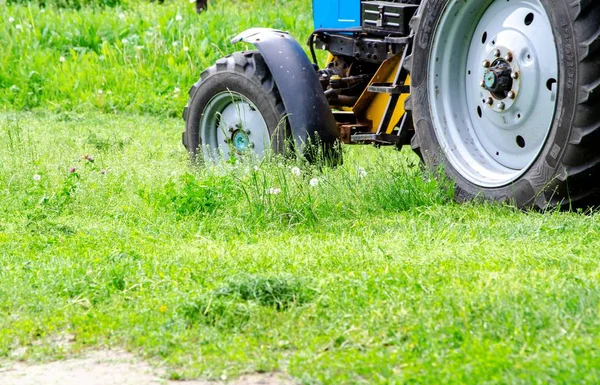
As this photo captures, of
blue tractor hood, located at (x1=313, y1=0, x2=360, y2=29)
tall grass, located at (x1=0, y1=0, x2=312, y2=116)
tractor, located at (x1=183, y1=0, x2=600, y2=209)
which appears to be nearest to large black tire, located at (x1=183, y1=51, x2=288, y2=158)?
A: tractor, located at (x1=183, y1=0, x2=600, y2=209)

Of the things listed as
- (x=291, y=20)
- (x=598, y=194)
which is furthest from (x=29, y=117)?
(x=598, y=194)

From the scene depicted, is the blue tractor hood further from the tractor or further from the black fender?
the black fender

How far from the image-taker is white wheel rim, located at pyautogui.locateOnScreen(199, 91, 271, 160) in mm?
6488

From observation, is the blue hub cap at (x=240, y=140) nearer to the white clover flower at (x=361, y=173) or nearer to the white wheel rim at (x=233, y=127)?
the white wheel rim at (x=233, y=127)

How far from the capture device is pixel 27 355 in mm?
3281

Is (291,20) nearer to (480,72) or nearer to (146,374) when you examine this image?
(480,72)

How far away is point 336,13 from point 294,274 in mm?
3565

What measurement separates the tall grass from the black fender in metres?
4.95

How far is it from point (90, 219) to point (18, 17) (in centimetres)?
871

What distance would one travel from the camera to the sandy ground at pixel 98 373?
299 centimetres

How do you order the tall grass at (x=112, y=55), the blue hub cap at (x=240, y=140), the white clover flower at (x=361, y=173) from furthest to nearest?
the tall grass at (x=112, y=55), the blue hub cap at (x=240, y=140), the white clover flower at (x=361, y=173)

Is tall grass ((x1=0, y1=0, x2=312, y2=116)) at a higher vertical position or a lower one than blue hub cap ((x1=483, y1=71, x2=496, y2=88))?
lower

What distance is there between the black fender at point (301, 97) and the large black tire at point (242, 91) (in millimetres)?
114

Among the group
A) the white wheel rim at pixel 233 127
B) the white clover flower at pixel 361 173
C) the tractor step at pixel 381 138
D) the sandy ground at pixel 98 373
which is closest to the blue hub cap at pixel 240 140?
the white wheel rim at pixel 233 127
